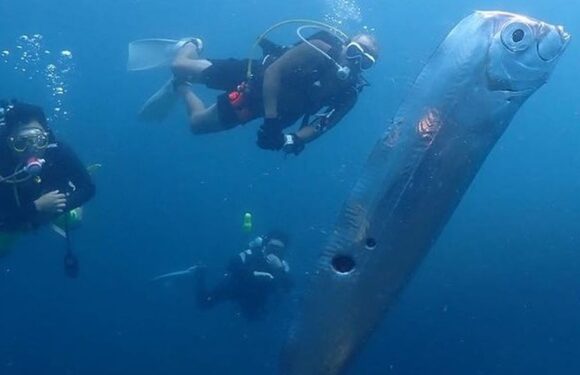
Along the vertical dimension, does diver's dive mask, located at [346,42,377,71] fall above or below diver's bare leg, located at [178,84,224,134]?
above

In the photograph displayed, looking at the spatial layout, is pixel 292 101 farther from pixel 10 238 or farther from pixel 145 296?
pixel 145 296

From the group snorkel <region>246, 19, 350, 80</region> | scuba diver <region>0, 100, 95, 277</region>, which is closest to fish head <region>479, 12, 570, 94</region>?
snorkel <region>246, 19, 350, 80</region>

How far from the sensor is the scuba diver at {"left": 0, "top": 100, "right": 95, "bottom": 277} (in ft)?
21.1

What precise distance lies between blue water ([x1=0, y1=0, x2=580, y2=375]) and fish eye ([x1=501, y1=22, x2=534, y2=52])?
5.83ft

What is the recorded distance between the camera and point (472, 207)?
3108cm

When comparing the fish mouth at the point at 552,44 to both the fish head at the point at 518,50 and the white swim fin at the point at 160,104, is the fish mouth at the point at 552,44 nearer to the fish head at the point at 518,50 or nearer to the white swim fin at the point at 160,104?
the fish head at the point at 518,50

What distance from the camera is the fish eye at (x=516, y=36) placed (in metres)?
3.30

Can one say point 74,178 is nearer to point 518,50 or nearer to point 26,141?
point 26,141

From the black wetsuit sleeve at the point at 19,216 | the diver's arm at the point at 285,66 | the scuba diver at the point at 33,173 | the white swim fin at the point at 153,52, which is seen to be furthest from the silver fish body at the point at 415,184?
the white swim fin at the point at 153,52

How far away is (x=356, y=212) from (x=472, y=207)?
2902cm

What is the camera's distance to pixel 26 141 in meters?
6.40

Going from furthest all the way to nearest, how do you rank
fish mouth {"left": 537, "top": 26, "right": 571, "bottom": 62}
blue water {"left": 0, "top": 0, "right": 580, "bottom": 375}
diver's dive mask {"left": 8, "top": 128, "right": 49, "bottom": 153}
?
1. blue water {"left": 0, "top": 0, "right": 580, "bottom": 375}
2. diver's dive mask {"left": 8, "top": 128, "right": 49, "bottom": 153}
3. fish mouth {"left": 537, "top": 26, "right": 571, "bottom": 62}

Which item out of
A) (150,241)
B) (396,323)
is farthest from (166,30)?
(396,323)

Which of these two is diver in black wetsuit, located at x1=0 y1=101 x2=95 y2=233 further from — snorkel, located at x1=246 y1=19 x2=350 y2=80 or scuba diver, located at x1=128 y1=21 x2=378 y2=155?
snorkel, located at x1=246 y1=19 x2=350 y2=80
